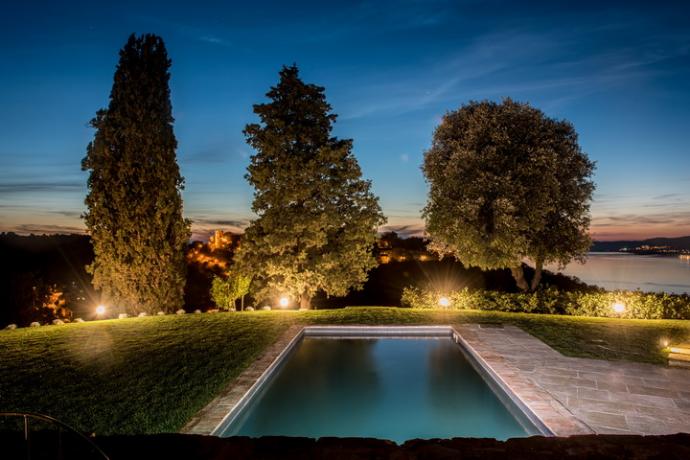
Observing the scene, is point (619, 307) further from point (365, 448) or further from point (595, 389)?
point (365, 448)

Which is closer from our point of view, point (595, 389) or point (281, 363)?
point (595, 389)

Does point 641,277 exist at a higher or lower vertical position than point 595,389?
lower

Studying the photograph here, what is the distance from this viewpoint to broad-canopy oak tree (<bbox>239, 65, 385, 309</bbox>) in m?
13.6

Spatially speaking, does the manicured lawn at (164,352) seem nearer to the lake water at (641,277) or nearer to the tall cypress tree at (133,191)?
the tall cypress tree at (133,191)

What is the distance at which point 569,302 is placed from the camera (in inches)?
521

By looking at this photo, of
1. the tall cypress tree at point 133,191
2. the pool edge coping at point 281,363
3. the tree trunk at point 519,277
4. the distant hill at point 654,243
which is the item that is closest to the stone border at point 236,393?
the pool edge coping at point 281,363

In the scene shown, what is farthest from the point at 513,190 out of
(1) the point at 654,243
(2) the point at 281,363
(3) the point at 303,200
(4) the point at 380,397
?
(1) the point at 654,243

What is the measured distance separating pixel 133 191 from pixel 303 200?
562cm

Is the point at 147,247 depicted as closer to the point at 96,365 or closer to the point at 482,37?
the point at 96,365

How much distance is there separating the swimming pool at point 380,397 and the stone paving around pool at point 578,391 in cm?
22

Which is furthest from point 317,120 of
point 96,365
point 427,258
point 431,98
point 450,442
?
point 427,258

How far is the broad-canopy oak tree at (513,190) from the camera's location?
1371 cm

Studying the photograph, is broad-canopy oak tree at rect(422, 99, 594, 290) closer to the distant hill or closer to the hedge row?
the hedge row

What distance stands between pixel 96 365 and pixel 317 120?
983cm
